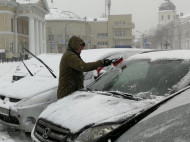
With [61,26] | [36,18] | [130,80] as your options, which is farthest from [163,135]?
[61,26]

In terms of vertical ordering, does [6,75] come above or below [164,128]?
below

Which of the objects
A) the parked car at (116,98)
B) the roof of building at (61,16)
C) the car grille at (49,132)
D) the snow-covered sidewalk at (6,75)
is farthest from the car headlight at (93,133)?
the roof of building at (61,16)

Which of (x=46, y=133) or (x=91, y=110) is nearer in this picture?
(x=91, y=110)

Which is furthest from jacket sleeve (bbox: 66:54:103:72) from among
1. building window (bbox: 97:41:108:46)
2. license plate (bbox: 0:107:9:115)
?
building window (bbox: 97:41:108:46)

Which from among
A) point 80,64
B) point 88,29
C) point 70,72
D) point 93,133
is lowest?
point 93,133

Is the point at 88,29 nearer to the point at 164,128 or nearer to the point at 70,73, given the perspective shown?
the point at 70,73

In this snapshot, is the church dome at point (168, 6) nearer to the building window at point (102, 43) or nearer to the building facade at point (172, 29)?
the building facade at point (172, 29)

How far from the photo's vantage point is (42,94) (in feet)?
19.9

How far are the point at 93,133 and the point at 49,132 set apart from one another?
0.69 meters

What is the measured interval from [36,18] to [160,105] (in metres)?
59.0

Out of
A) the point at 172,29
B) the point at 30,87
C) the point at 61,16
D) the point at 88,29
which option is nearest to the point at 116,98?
the point at 30,87

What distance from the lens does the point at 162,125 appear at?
218cm

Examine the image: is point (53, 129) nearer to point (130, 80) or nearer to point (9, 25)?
point (130, 80)

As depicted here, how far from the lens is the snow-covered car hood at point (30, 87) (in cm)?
614
